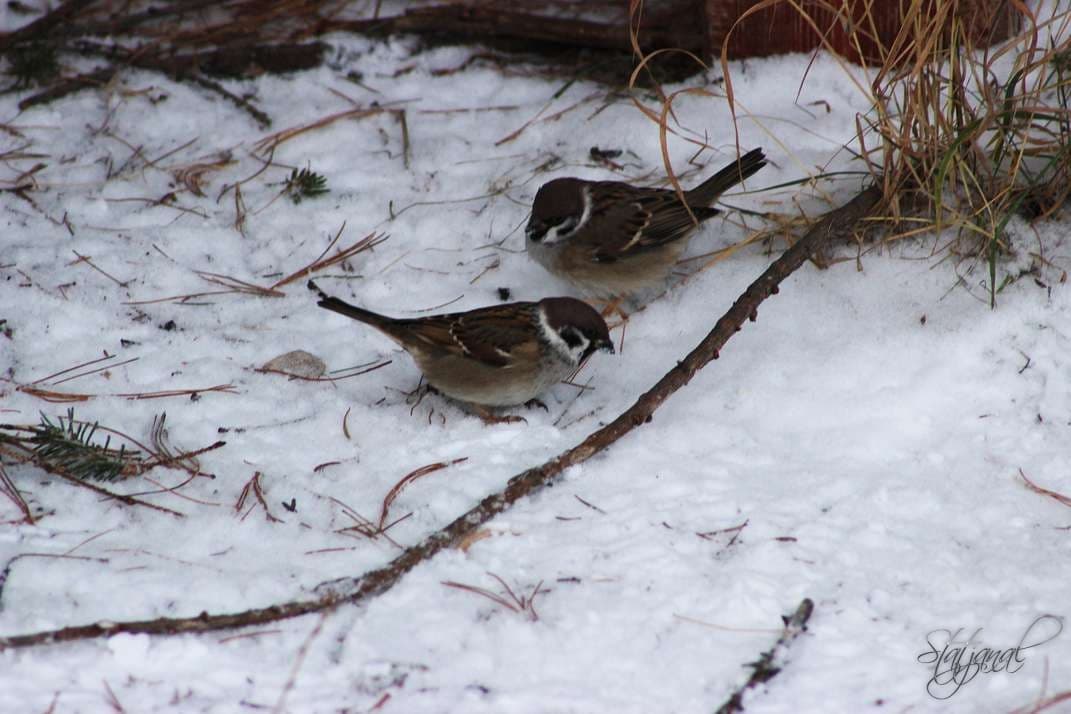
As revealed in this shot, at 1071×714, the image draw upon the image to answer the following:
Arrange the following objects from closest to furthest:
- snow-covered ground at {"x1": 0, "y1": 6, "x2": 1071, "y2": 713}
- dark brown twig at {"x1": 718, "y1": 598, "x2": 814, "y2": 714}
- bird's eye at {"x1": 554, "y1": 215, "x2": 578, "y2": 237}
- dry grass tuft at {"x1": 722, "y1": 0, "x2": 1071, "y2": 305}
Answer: dark brown twig at {"x1": 718, "y1": 598, "x2": 814, "y2": 714}, snow-covered ground at {"x1": 0, "y1": 6, "x2": 1071, "y2": 713}, dry grass tuft at {"x1": 722, "y1": 0, "x2": 1071, "y2": 305}, bird's eye at {"x1": 554, "y1": 215, "x2": 578, "y2": 237}

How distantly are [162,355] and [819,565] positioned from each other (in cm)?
233

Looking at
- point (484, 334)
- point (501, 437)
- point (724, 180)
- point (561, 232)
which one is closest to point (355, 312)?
point (484, 334)

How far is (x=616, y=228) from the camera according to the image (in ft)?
14.6

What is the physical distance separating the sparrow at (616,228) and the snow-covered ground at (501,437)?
0.17 metres

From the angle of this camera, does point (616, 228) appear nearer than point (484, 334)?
No

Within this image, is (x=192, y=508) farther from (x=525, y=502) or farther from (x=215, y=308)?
(x=215, y=308)

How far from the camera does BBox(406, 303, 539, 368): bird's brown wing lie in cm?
382

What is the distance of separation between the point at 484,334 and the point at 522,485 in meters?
0.78

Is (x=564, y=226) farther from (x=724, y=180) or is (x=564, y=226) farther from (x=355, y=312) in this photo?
(x=355, y=312)

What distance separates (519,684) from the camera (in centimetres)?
264
